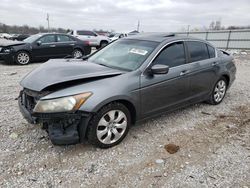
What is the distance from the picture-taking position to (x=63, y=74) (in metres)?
3.18

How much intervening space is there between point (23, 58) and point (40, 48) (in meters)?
0.86

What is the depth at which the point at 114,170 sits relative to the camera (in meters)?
2.91

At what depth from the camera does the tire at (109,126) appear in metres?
3.11

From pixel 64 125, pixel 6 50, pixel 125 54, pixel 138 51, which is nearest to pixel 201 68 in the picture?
pixel 138 51

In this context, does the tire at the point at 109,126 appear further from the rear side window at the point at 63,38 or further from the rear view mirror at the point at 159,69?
the rear side window at the point at 63,38

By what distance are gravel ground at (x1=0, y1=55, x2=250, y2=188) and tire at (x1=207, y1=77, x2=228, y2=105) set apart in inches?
30.5

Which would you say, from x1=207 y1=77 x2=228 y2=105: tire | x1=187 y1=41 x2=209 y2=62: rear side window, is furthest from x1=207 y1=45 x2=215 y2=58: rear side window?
x1=207 y1=77 x2=228 y2=105: tire

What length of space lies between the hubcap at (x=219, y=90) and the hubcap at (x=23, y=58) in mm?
8265

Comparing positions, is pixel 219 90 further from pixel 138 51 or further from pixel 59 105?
pixel 59 105

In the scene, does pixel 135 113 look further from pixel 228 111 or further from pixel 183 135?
pixel 228 111

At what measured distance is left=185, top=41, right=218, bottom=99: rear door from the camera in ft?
14.4

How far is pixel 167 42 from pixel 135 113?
135 cm

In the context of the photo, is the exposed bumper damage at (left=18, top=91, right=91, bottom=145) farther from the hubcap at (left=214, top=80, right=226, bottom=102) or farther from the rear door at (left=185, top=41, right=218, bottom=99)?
the hubcap at (left=214, top=80, right=226, bottom=102)

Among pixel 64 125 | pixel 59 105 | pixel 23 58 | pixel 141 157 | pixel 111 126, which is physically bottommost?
pixel 141 157
